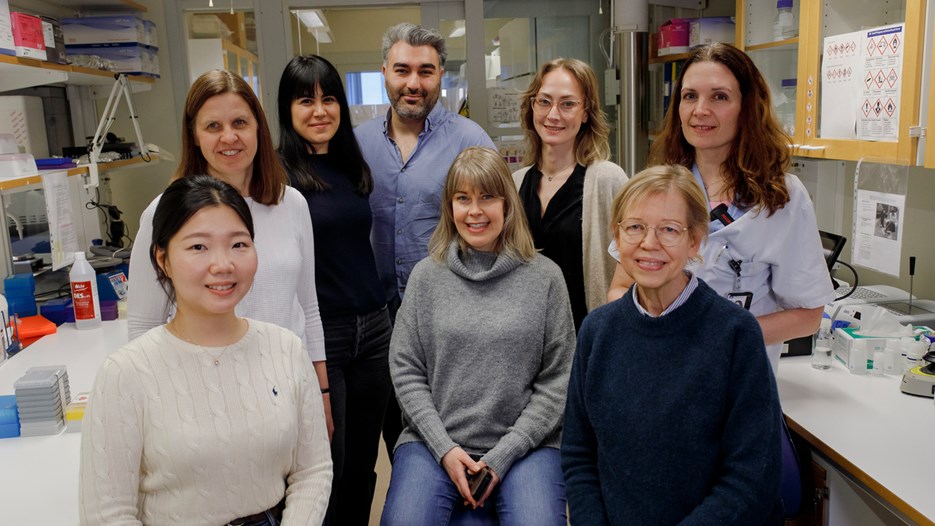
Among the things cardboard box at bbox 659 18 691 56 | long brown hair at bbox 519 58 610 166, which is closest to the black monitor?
long brown hair at bbox 519 58 610 166

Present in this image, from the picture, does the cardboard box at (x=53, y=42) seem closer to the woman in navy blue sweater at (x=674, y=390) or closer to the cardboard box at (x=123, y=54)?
the cardboard box at (x=123, y=54)

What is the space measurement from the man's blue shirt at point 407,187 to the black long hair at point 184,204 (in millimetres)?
892

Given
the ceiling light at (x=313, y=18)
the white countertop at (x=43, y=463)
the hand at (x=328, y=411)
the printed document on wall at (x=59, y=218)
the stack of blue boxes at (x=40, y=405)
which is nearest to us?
the white countertop at (x=43, y=463)

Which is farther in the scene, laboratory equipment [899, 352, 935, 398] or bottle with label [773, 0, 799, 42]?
bottle with label [773, 0, 799, 42]

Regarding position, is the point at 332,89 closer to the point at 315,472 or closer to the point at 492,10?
the point at 315,472

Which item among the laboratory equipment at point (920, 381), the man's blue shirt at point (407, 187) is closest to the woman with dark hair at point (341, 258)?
the man's blue shirt at point (407, 187)

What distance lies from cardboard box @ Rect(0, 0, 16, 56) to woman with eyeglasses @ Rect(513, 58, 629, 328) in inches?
61.6

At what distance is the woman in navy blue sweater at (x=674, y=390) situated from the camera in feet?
4.26

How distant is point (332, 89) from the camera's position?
202 cm

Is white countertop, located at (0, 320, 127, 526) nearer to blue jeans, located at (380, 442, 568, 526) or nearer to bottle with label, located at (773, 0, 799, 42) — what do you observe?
blue jeans, located at (380, 442, 568, 526)

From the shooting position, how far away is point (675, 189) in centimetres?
136

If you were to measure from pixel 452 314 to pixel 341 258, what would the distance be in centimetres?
37

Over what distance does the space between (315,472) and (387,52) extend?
1.39m

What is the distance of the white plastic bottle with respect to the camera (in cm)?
251
